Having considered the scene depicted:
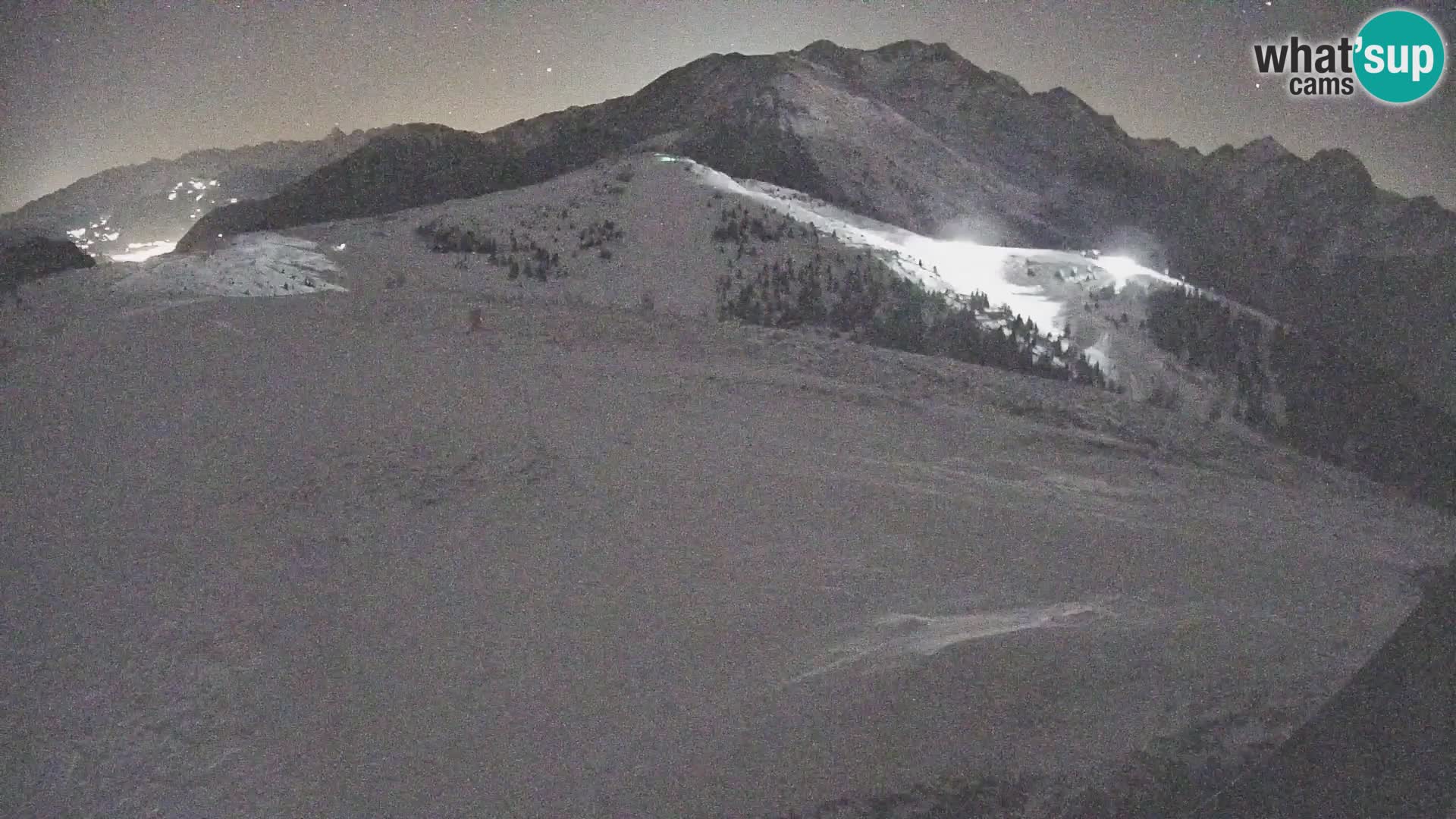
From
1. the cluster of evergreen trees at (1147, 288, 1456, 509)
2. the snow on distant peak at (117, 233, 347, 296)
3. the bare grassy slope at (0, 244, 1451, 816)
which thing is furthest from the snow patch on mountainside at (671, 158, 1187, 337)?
the snow on distant peak at (117, 233, 347, 296)

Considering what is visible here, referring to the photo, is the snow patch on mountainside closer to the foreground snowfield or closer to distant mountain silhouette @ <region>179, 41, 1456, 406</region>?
distant mountain silhouette @ <region>179, 41, 1456, 406</region>

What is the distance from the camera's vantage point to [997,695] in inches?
172

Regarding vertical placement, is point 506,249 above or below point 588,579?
above

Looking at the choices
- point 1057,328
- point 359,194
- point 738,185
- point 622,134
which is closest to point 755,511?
point 1057,328

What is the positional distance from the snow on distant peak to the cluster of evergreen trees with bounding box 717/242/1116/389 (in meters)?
6.78

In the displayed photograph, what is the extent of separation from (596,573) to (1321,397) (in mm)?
14837

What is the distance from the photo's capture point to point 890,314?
15.9 metres

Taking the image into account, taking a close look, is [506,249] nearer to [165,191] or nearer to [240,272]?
[240,272]

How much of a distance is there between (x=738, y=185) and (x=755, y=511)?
21062 millimetres

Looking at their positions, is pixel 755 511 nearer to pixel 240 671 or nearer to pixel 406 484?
pixel 406 484

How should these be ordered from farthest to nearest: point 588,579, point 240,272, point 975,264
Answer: point 975,264, point 240,272, point 588,579

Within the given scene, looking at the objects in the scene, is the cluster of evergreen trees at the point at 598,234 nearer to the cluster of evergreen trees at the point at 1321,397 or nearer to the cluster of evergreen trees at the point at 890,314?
the cluster of evergreen trees at the point at 890,314

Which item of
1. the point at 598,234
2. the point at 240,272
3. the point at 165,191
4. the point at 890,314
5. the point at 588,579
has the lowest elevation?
the point at 588,579

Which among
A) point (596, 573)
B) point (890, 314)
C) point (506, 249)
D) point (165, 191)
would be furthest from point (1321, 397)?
point (165, 191)
